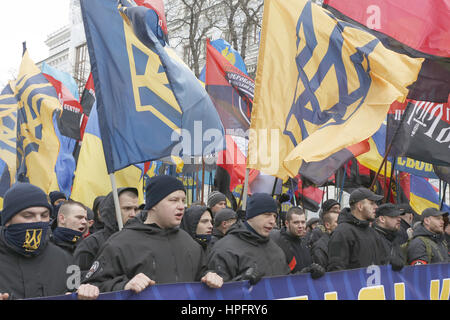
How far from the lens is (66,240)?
3939mm

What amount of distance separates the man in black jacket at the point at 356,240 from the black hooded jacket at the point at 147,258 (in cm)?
191

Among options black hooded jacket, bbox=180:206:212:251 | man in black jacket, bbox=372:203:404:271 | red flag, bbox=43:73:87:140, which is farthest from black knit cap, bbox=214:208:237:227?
red flag, bbox=43:73:87:140

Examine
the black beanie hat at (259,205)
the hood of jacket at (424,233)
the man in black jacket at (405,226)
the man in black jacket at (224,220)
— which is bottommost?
the man in black jacket at (405,226)

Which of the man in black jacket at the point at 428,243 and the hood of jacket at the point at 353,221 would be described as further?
the man in black jacket at the point at 428,243

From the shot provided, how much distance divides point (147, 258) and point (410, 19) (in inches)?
171

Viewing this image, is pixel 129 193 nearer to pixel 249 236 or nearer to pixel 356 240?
pixel 249 236

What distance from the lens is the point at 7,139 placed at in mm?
8523

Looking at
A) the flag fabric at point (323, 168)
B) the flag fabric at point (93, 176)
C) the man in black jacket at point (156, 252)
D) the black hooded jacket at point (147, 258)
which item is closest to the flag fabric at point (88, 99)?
the flag fabric at point (93, 176)

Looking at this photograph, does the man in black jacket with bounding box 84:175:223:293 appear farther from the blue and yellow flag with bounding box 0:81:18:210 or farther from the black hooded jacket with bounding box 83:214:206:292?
the blue and yellow flag with bounding box 0:81:18:210

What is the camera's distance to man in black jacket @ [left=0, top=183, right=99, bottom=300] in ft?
9.16

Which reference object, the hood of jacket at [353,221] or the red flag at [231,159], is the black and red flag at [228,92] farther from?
the hood of jacket at [353,221]

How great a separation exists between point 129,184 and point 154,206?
3.09 m

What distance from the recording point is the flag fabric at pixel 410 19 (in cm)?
551

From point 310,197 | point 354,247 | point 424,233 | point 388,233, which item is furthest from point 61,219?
point 310,197
